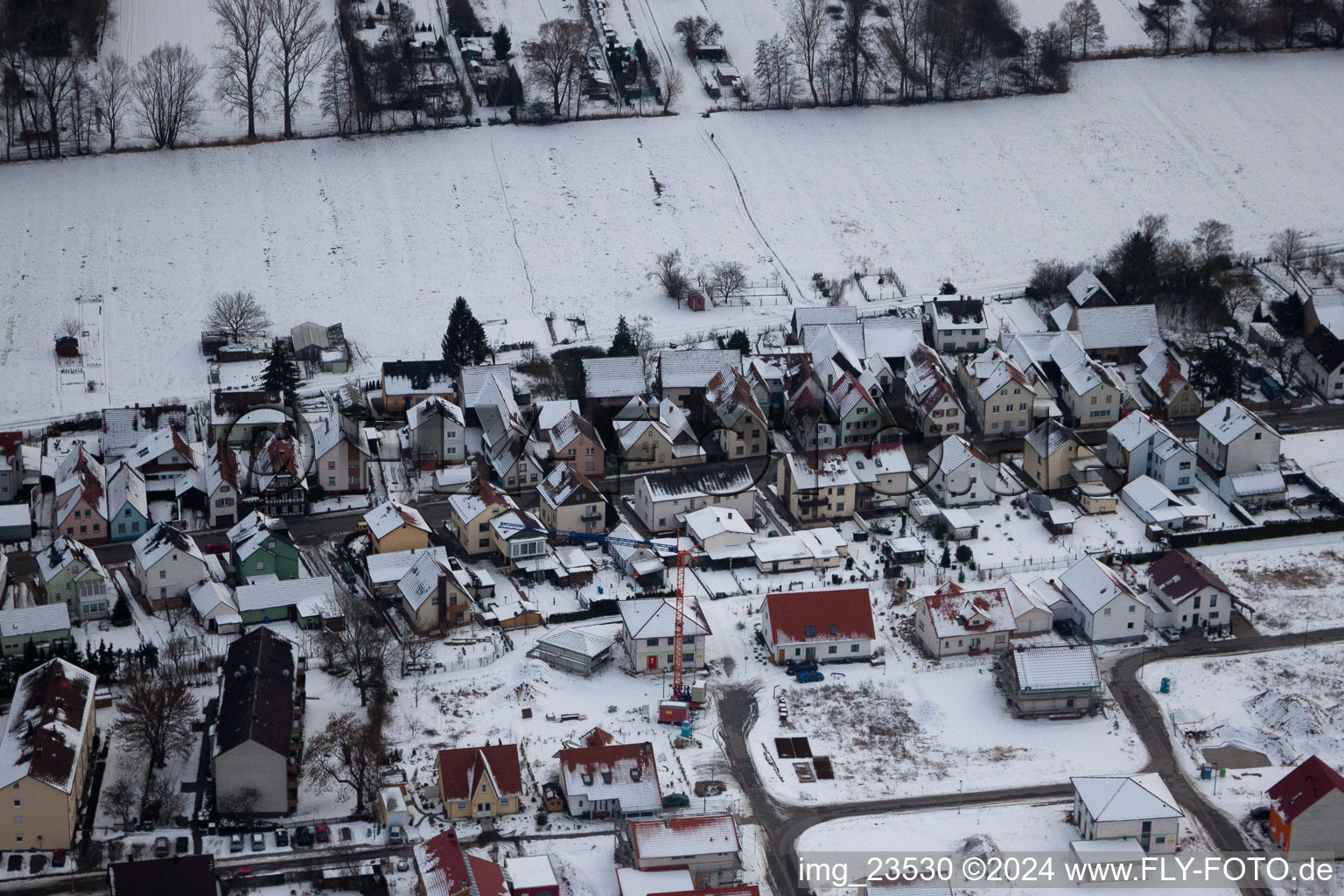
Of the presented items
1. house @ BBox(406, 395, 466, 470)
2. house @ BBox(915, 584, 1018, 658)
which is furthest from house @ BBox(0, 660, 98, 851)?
house @ BBox(915, 584, 1018, 658)

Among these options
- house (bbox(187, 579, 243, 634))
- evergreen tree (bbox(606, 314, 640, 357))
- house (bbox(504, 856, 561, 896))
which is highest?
evergreen tree (bbox(606, 314, 640, 357))

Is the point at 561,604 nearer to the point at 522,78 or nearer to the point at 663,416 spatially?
the point at 663,416

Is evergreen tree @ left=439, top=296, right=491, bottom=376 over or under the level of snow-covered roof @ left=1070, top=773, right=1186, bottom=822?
over

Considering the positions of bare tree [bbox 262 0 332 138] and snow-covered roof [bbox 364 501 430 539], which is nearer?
snow-covered roof [bbox 364 501 430 539]

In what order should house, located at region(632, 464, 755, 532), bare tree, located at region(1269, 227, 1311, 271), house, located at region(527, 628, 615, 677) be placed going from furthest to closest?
bare tree, located at region(1269, 227, 1311, 271) → house, located at region(632, 464, 755, 532) → house, located at region(527, 628, 615, 677)

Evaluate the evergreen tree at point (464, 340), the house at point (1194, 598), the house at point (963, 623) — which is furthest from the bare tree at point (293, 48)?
the house at point (1194, 598)

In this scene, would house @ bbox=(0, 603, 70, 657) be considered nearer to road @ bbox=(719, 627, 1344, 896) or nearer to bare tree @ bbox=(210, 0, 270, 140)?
road @ bbox=(719, 627, 1344, 896)

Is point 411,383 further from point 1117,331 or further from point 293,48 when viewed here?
point 293,48

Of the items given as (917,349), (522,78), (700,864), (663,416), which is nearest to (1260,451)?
(917,349)
